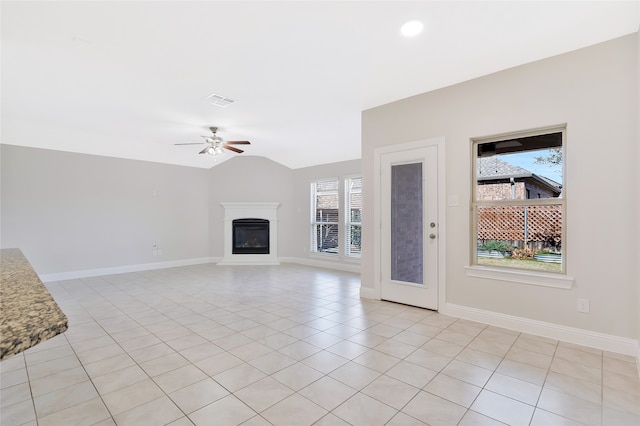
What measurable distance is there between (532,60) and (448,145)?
1079 mm

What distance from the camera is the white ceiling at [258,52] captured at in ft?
7.64

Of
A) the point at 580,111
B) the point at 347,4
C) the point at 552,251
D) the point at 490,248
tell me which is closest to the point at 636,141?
the point at 580,111

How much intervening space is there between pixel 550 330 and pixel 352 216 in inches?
167

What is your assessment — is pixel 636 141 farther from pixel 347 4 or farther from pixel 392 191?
pixel 347 4

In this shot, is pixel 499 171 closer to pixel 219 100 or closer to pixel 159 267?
pixel 219 100

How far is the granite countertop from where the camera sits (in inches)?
26.5

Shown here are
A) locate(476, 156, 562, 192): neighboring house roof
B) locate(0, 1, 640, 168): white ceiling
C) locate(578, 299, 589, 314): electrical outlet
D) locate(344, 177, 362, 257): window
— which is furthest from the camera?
locate(344, 177, 362, 257): window

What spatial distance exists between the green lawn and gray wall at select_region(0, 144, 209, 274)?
6.37 metres

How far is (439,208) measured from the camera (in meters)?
3.65

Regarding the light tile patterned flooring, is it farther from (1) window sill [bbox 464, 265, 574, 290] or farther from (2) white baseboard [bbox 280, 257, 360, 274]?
(2) white baseboard [bbox 280, 257, 360, 274]

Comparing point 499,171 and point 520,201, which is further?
point 499,171

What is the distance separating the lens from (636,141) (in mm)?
2545

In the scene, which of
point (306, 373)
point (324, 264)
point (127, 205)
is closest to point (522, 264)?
point (306, 373)

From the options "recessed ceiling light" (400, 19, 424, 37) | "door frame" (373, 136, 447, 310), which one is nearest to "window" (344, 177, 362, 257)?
"door frame" (373, 136, 447, 310)
